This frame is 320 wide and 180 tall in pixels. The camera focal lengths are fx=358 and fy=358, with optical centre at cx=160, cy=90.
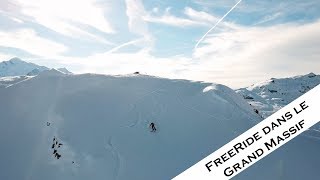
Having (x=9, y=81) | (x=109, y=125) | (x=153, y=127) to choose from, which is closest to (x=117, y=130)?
(x=109, y=125)

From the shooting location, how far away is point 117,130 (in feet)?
66.0

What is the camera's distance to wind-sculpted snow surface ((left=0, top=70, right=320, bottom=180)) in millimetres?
17656

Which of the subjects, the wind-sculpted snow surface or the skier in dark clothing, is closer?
the wind-sculpted snow surface

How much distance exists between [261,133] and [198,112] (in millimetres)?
12469

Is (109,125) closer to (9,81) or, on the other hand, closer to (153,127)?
(153,127)

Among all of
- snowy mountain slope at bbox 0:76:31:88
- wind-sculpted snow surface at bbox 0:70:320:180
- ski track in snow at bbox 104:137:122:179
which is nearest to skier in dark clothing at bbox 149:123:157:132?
wind-sculpted snow surface at bbox 0:70:320:180

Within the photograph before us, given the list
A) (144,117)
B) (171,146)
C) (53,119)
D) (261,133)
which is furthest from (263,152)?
(53,119)

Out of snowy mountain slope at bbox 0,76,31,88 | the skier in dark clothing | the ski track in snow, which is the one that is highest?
snowy mountain slope at bbox 0,76,31,88

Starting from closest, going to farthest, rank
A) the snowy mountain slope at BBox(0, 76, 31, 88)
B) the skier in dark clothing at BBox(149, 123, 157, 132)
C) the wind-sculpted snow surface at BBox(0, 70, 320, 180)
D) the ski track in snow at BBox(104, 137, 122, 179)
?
the ski track in snow at BBox(104, 137, 122, 179)
the wind-sculpted snow surface at BBox(0, 70, 320, 180)
the skier in dark clothing at BBox(149, 123, 157, 132)
the snowy mountain slope at BBox(0, 76, 31, 88)

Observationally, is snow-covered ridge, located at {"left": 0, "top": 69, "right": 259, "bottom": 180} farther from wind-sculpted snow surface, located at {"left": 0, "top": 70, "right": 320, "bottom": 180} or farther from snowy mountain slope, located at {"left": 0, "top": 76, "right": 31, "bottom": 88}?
snowy mountain slope, located at {"left": 0, "top": 76, "right": 31, "bottom": 88}

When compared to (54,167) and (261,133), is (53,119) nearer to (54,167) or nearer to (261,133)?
(54,167)

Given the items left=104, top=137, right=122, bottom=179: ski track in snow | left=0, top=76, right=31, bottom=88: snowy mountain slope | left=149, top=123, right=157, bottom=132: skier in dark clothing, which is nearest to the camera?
left=104, top=137, right=122, bottom=179: ski track in snow

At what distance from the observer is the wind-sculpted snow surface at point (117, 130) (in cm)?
1766

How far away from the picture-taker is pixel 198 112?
880 inches
